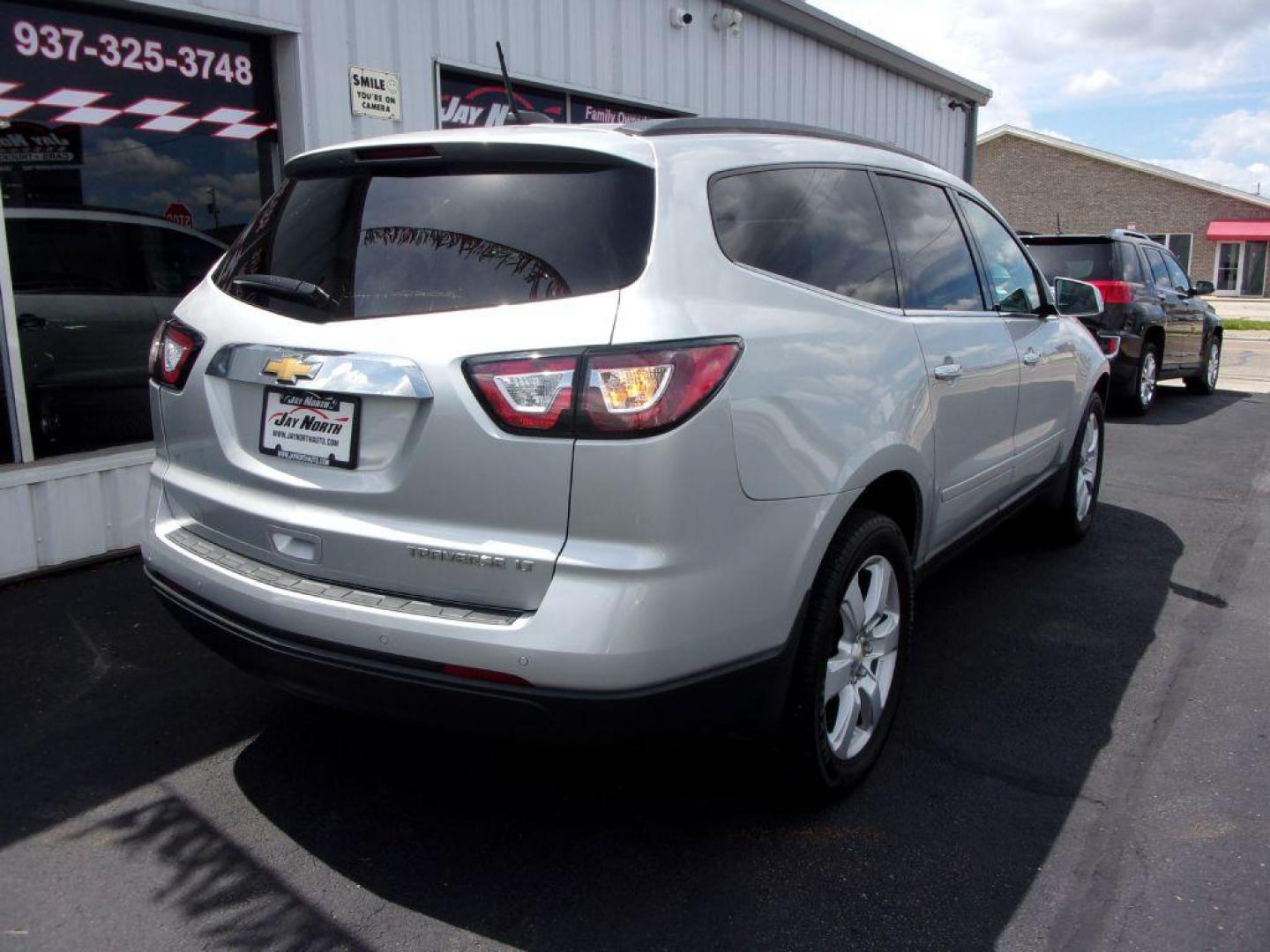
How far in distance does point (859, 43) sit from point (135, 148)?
27.0 ft

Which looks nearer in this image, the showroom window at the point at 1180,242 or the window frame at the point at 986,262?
the window frame at the point at 986,262

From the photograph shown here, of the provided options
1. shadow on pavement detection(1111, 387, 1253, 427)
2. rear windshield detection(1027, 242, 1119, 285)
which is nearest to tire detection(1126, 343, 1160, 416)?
shadow on pavement detection(1111, 387, 1253, 427)

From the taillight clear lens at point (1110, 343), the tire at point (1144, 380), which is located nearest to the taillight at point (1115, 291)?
the taillight clear lens at point (1110, 343)

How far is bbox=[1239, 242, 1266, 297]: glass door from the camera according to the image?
41.6 m

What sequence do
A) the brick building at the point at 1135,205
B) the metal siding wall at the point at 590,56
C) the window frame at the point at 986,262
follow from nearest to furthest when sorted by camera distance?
1. the window frame at the point at 986,262
2. the metal siding wall at the point at 590,56
3. the brick building at the point at 1135,205

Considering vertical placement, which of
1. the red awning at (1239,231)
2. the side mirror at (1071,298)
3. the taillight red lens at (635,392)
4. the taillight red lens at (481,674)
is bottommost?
the taillight red lens at (481,674)

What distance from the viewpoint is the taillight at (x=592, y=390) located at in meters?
2.18

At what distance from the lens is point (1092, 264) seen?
10266 mm

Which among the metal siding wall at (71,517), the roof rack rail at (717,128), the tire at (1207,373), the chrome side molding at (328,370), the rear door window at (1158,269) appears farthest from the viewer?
the tire at (1207,373)

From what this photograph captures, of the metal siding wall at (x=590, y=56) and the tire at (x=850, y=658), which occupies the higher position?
the metal siding wall at (x=590, y=56)

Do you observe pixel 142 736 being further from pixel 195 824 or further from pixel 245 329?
pixel 245 329

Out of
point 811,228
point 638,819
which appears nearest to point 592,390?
point 811,228

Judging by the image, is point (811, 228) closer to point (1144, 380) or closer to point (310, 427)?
point (310, 427)

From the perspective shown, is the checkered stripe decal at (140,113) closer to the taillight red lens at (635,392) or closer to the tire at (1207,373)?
the taillight red lens at (635,392)
